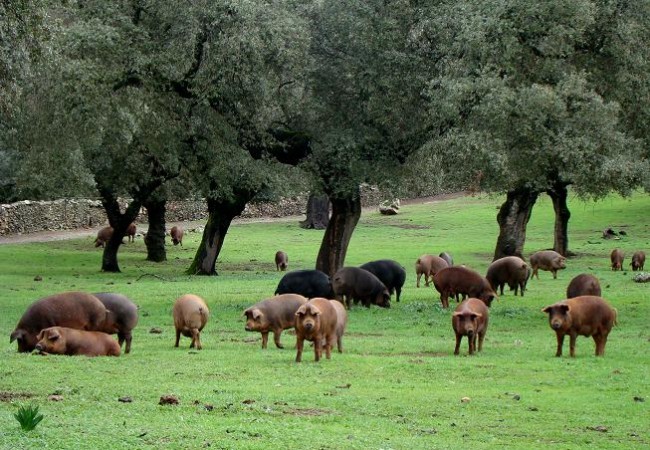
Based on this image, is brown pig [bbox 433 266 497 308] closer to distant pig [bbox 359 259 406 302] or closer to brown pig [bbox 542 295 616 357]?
distant pig [bbox 359 259 406 302]

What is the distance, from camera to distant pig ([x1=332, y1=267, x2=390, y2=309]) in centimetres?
2931

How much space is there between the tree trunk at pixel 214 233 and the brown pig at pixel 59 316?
71.8 feet

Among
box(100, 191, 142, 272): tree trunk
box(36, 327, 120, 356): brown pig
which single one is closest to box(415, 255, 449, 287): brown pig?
box(100, 191, 142, 272): tree trunk

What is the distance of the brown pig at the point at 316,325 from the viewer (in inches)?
744

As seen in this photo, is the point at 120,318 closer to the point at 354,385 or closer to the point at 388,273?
the point at 354,385

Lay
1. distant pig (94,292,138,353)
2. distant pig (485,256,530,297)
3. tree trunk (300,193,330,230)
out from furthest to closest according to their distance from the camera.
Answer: tree trunk (300,193,330,230) < distant pig (485,256,530,297) < distant pig (94,292,138,353)

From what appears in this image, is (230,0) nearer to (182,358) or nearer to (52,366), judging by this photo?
(182,358)

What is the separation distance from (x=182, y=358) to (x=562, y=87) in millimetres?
11248

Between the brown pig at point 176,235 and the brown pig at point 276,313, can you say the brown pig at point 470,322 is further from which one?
the brown pig at point 176,235

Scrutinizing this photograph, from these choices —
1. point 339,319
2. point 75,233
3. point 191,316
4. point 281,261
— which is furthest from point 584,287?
point 75,233

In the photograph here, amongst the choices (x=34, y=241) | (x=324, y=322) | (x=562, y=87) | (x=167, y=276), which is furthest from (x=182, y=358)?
(x=34, y=241)

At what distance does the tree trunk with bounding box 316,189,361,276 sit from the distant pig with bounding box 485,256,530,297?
14.1 feet

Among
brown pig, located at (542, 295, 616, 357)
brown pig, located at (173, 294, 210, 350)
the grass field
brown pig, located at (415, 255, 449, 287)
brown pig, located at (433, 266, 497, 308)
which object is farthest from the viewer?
brown pig, located at (415, 255, 449, 287)

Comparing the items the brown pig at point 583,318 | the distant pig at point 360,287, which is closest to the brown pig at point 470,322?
the brown pig at point 583,318
